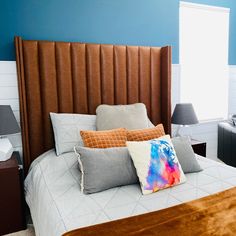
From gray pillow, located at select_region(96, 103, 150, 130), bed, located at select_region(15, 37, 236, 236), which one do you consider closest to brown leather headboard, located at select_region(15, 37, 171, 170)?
bed, located at select_region(15, 37, 236, 236)

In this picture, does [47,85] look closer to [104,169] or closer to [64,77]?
[64,77]

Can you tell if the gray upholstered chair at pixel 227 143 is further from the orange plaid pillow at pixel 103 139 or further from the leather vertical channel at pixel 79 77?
the leather vertical channel at pixel 79 77

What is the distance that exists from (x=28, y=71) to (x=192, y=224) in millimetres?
1897

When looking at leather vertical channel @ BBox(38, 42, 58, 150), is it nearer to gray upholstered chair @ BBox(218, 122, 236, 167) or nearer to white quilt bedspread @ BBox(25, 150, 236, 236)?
white quilt bedspread @ BBox(25, 150, 236, 236)

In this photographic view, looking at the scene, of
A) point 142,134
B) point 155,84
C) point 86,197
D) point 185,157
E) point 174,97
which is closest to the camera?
point 86,197

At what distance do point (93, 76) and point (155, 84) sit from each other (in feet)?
2.53

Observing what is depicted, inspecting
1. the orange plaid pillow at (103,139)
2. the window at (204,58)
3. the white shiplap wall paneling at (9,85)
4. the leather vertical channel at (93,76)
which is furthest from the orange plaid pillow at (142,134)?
the window at (204,58)

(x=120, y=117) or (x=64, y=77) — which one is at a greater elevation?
(x=64, y=77)

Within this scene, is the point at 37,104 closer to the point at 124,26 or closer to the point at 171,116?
the point at 124,26

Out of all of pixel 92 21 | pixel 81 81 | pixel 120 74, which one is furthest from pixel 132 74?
pixel 92 21

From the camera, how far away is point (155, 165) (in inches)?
63.7

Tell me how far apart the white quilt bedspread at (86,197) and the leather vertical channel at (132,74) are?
3.60 feet

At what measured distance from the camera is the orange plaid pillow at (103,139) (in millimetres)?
1979

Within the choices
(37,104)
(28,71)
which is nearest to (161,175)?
(37,104)
